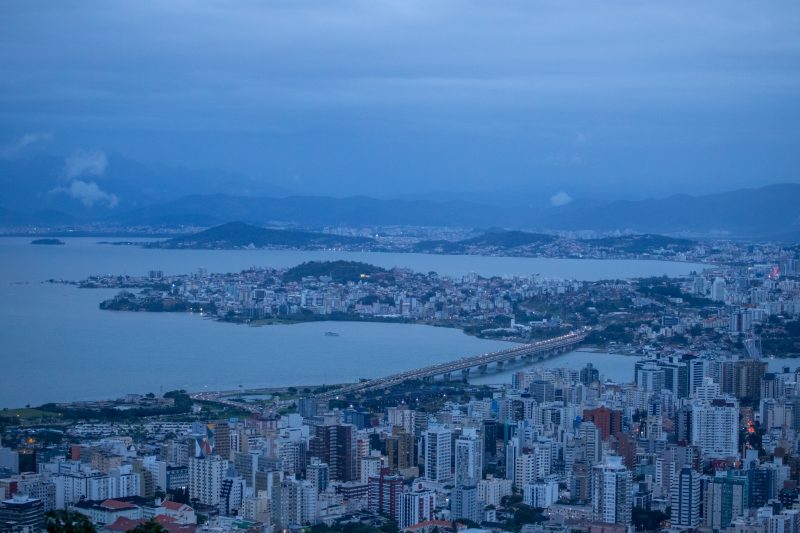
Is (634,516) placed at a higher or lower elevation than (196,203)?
lower

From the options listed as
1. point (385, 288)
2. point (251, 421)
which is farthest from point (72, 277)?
point (251, 421)

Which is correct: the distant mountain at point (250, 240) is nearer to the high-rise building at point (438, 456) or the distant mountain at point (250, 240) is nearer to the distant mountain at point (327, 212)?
the distant mountain at point (327, 212)

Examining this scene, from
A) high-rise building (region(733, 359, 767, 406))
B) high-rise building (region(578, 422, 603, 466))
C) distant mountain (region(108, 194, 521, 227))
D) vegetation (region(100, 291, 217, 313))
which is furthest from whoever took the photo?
distant mountain (region(108, 194, 521, 227))

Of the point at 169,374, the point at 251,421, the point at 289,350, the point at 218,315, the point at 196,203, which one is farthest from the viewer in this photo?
the point at 196,203

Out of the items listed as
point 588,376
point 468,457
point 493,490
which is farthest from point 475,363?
point 493,490

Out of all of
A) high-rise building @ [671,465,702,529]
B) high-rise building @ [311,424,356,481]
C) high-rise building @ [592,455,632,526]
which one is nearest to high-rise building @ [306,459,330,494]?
high-rise building @ [311,424,356,481]

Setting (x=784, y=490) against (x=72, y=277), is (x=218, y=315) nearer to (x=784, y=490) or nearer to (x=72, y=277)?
(x=72, y=277)

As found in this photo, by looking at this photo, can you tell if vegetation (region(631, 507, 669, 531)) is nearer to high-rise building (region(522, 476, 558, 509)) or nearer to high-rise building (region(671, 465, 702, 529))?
high-rise building (region(671, 465, 702, 529))

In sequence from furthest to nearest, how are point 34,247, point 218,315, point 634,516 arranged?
point 34,247 < point 218,315 < point 634,516
